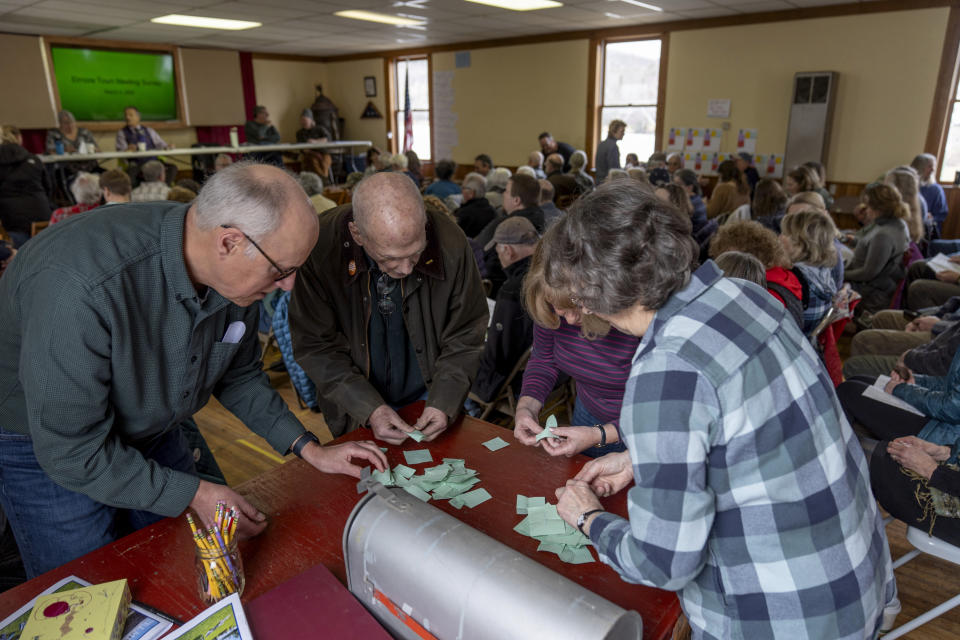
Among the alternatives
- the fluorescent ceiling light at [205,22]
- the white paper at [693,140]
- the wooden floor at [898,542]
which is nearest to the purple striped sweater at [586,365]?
the wooden floor at [898,542]

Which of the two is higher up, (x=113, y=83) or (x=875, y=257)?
(x=113, y=83)

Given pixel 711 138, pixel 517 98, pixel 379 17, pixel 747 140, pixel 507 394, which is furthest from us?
pixel 517 98

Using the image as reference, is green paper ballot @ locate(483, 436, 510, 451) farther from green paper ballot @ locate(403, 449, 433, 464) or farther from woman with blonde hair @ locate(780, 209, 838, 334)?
woman with blonde hair @ locate(780, 209, 838, 334)

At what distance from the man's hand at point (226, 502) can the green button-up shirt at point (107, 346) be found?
27mm

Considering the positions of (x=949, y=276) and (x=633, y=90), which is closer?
(x=949, y=276)

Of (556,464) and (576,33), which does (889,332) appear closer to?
(556,464)

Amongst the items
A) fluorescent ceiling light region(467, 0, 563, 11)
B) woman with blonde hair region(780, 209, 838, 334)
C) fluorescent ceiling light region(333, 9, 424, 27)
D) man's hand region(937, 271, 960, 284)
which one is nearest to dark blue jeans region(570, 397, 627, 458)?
woman with blonde hair region(780, 209, 838, 334)

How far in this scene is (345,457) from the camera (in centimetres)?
157

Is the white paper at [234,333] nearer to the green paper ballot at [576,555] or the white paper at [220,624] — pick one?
the white paper at [220,624]

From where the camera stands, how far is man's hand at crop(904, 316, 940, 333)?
3.61 m

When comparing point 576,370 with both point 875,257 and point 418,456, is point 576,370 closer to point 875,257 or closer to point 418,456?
point 418,456

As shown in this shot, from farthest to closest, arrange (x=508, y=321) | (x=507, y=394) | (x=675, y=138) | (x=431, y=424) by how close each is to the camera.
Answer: (x=675, y=138) < (x=507, y=394) < (x=508, y=321) < (x=431, y=424)

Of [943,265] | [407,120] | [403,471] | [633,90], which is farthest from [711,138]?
[403,471]

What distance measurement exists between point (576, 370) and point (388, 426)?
24.9 inches
